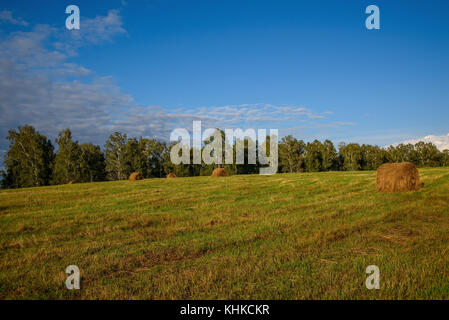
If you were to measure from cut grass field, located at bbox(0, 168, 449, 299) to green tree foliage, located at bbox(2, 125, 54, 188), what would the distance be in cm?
7148

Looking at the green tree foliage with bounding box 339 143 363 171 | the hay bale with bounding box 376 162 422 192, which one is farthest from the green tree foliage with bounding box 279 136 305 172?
the hay bale with bounding box 376 162 422 192

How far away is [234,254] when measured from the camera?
6492 millimetres

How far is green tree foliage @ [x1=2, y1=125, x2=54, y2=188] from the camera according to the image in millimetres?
69375

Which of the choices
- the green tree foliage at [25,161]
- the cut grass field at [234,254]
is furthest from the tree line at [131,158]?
the cut grass field at [234,254]

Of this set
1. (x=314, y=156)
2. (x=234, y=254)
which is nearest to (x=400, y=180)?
(x=234, y=254)

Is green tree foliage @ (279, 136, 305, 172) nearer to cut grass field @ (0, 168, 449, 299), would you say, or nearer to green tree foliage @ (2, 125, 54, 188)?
green tree foliage @ (2, 125, 54, 188)

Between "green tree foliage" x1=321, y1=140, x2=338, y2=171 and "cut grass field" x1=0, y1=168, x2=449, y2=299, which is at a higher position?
"green tree foliage" x1=321, y1=140, x2=338, y2=171

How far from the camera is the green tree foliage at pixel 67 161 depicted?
7162cm

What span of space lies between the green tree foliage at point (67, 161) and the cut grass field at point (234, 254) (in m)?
69.3

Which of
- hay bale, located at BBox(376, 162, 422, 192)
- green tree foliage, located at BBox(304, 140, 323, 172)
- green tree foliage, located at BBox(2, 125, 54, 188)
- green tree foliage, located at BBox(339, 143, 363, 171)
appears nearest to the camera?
hay bale, located at BBox(376, 162, 422, 192)

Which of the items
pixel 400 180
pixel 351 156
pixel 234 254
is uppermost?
pixel 351 156

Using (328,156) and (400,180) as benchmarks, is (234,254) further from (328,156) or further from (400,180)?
(328,156)

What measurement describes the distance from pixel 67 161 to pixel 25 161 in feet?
34.2
